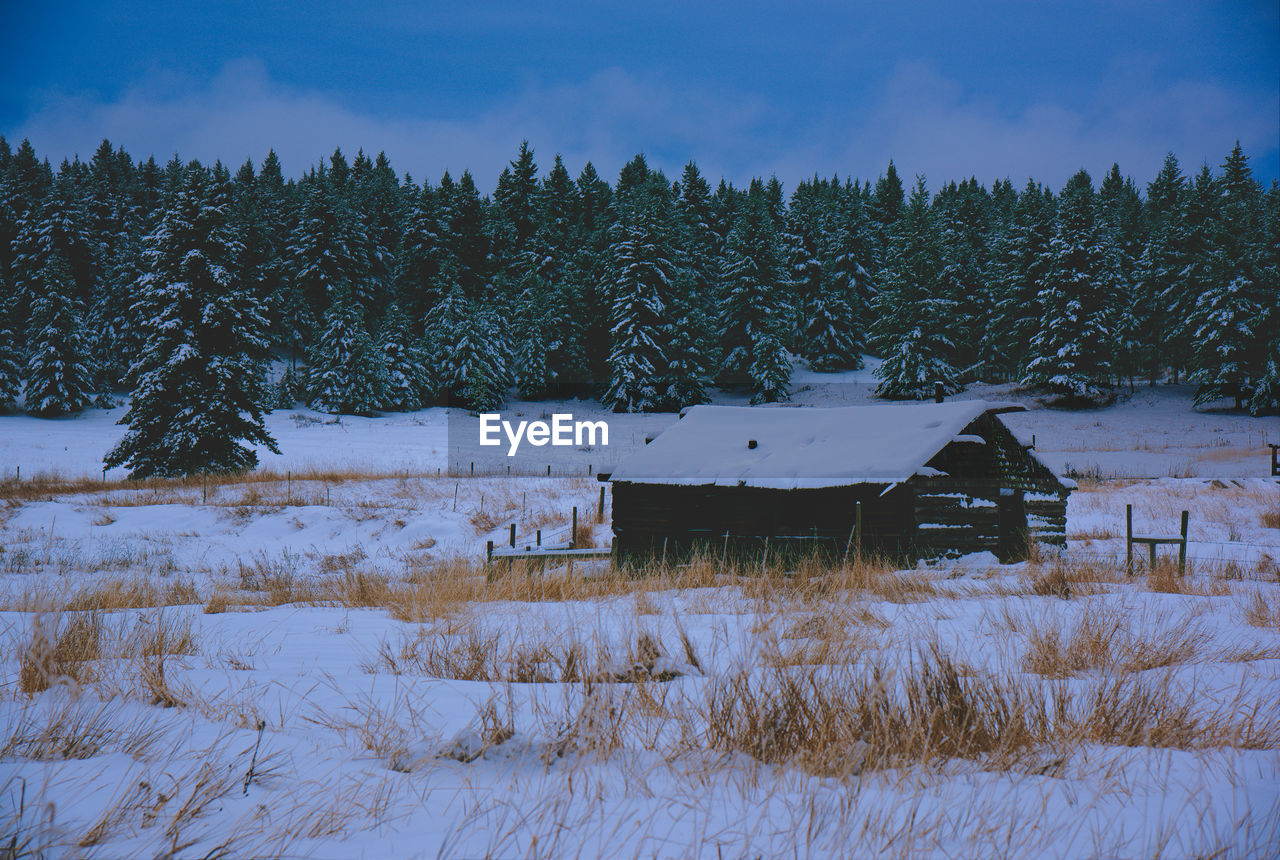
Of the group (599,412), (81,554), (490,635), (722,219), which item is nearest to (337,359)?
(599,412)

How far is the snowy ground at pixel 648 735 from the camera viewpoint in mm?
2246

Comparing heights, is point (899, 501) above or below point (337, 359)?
below

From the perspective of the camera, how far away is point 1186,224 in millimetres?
53219

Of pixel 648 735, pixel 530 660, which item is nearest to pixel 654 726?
pixel 648 735

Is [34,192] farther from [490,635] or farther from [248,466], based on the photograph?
[490,635]

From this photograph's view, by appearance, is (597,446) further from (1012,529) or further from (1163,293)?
(1163,293)

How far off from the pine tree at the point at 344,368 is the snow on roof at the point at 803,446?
124 feet

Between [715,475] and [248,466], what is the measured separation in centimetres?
2190

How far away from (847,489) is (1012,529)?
355 centimetres

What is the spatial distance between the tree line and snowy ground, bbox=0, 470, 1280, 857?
33890 mm

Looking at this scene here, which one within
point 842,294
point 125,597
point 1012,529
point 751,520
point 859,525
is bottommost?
point 125,597

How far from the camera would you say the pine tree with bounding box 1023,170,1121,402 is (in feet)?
147

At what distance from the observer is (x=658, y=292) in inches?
1927

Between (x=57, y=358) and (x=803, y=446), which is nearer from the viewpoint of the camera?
(x=803, y=446)
